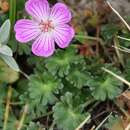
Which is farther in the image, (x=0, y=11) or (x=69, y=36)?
(x=0, y=11)

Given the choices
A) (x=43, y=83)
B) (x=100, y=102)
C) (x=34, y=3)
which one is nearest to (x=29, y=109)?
(x=43, y=83)

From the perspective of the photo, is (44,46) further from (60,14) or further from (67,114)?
(67,114)

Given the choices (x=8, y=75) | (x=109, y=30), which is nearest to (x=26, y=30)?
(x=8, y=75)

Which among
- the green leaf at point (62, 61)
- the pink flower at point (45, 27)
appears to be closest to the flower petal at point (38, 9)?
the pink flower at point (45, 27)

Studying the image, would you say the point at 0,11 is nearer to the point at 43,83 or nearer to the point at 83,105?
the point at 43,83

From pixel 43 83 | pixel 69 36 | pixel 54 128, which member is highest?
pixel 69 36

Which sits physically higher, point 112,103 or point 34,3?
point 34,3
